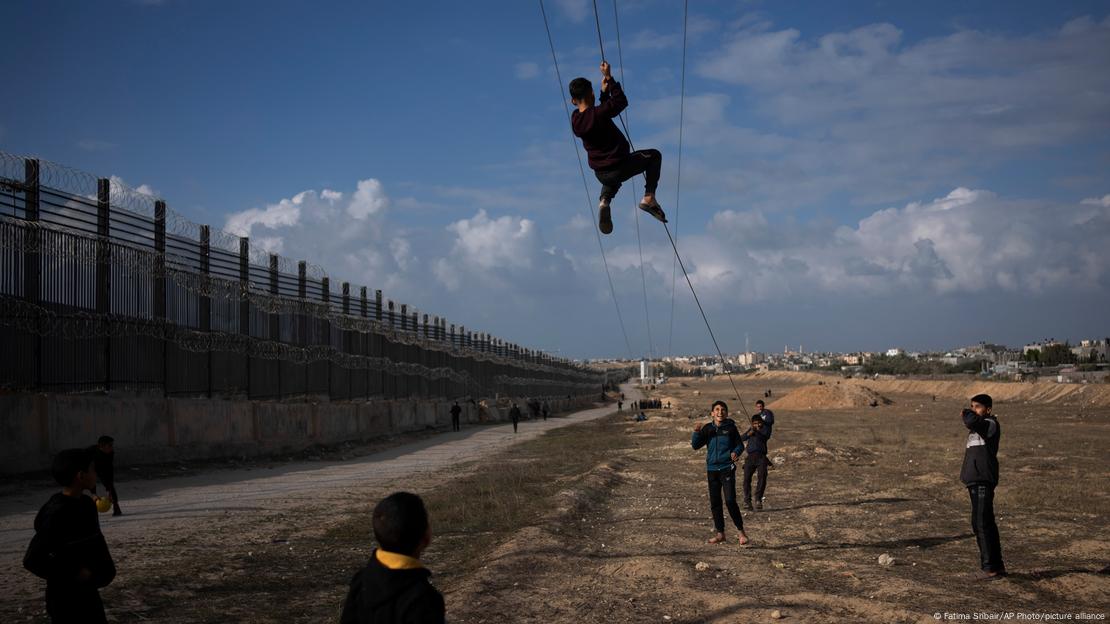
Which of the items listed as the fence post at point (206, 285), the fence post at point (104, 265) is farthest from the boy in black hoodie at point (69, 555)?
the fence post at point (206, 285)

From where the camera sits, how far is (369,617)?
371cm

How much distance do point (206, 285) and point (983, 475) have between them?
21347 millimetres

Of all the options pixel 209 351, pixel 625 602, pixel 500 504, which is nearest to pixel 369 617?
pixel 625 602

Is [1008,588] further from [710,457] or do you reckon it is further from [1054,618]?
[710,457]

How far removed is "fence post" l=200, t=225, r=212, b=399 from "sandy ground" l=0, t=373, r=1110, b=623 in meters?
3.64

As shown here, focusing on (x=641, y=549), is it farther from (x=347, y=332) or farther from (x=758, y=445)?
(x=347, y=332)

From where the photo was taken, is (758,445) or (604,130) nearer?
(604,130)

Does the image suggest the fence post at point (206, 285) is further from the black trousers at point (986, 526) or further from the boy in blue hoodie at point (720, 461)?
the black trousers at point (986, 526)

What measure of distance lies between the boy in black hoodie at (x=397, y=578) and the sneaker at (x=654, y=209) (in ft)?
19.7

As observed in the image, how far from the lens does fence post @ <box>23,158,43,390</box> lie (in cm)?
1800

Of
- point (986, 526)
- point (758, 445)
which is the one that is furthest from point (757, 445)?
point (986, 526)

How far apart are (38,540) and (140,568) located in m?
5.86

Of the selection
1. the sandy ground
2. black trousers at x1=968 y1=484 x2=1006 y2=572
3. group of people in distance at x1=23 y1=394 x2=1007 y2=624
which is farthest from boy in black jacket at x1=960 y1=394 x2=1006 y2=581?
group of people in distance at x1=23 y1=394 x2=1007 y2=624

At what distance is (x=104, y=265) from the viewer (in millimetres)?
20406
